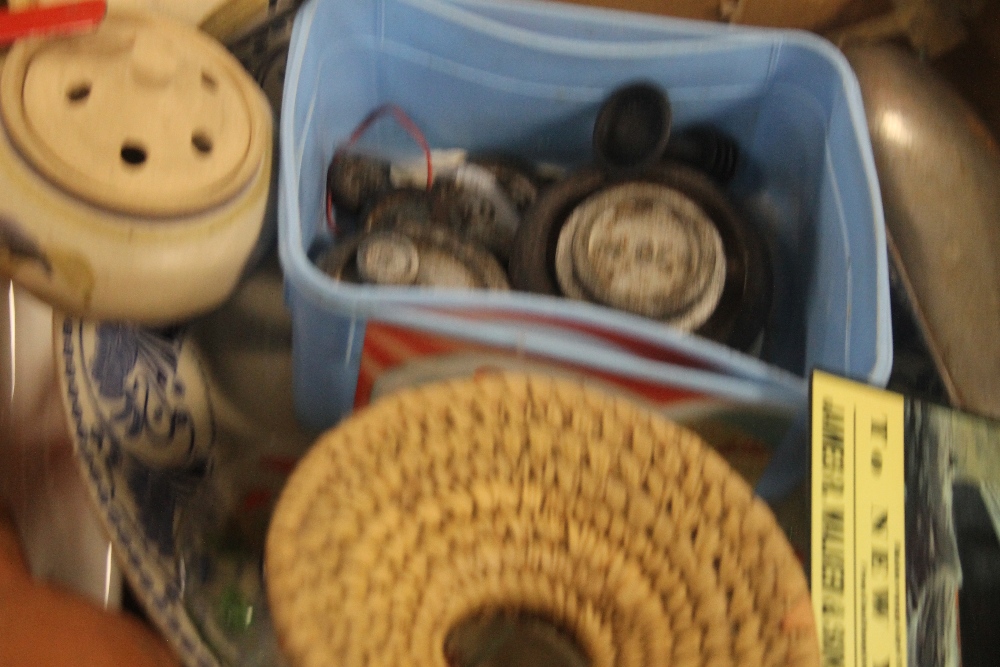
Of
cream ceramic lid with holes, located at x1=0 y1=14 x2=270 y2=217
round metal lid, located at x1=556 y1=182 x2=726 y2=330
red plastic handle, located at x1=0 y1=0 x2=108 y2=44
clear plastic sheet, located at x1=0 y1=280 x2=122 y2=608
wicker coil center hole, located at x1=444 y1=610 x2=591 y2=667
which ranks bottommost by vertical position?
clear plastic sheet, located at x1=0 y1=280 x2=122 y2=608

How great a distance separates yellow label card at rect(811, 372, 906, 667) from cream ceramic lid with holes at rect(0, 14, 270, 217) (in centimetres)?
50

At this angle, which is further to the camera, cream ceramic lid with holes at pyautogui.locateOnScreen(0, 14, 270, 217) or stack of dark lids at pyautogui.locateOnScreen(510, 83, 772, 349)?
stack of dark lids at pyautogui.locateOnScreen(510, 83, 772, 349)

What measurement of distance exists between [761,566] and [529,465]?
0.49 feet

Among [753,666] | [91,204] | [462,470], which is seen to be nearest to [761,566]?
[753,666]

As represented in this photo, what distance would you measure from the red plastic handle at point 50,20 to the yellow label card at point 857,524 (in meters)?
0.64

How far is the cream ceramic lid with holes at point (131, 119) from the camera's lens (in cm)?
56

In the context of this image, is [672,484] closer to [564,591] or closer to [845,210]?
[564,591]

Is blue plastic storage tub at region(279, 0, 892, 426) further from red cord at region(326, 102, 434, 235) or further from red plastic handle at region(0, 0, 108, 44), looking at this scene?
red plastic handle at region(0, 0, 108, 44)

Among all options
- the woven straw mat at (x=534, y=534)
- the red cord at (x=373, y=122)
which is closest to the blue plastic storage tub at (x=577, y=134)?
the red cord at (x=373, y=122)

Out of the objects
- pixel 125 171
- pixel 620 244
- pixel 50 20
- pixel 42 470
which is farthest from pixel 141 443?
pixel 620 244

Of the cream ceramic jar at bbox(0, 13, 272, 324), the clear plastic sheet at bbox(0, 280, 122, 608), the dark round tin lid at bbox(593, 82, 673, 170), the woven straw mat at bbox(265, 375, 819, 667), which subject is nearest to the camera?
the woven straw mat at bbox(265, 375, 819, 667)

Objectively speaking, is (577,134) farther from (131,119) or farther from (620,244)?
(131,119)

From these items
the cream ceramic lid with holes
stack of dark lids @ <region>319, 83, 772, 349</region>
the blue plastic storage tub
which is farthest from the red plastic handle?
stack of dark lids @ <region>319, 83, 772, 349</region>

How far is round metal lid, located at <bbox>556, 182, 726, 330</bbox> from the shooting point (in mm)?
740
